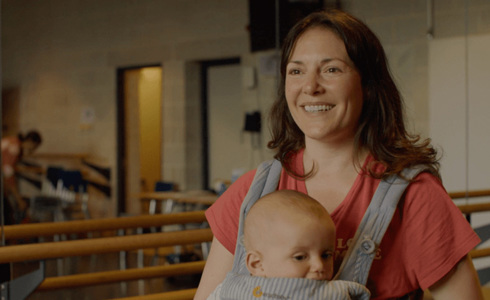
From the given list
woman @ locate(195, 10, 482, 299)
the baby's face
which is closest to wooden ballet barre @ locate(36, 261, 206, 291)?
woman @ locate(195, 10, 482, 299)

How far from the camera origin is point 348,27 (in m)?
1.43

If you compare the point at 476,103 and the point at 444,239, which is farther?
the point at 476,103

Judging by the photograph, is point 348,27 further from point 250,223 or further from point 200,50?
point 200,50

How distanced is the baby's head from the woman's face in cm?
18

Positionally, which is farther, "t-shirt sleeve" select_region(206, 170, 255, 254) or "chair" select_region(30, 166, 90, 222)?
"chair" select_region(30, 166, 90, 222)

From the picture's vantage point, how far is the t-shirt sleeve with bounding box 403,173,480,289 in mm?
1344

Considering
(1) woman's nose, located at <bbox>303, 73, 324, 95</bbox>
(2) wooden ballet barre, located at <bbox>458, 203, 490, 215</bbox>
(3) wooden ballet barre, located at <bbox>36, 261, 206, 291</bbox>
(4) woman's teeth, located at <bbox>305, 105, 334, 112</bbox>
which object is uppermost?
(1) woman's nose, located at <bbox>303, 73, 324, 95</bbox>

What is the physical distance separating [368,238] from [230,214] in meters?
0.35

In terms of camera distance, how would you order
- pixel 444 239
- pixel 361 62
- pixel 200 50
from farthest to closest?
1. pixel 200 50
2. pixel 361 62
3. pixel 444 239

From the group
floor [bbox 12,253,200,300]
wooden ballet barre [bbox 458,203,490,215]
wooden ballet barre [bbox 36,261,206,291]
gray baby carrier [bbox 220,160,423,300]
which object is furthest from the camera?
floor [bbox 12,253,200,300]

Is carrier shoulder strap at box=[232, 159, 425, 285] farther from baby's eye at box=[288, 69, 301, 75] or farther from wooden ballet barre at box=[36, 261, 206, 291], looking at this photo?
wooden ballet barre at box=[36, 261, 206, 291]

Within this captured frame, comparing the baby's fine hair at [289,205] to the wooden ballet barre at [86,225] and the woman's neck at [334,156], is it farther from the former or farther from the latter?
the wooden ballet barre at [86,225]

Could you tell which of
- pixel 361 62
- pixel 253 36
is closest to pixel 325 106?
pixel 361 62

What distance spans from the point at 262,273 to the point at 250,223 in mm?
105
